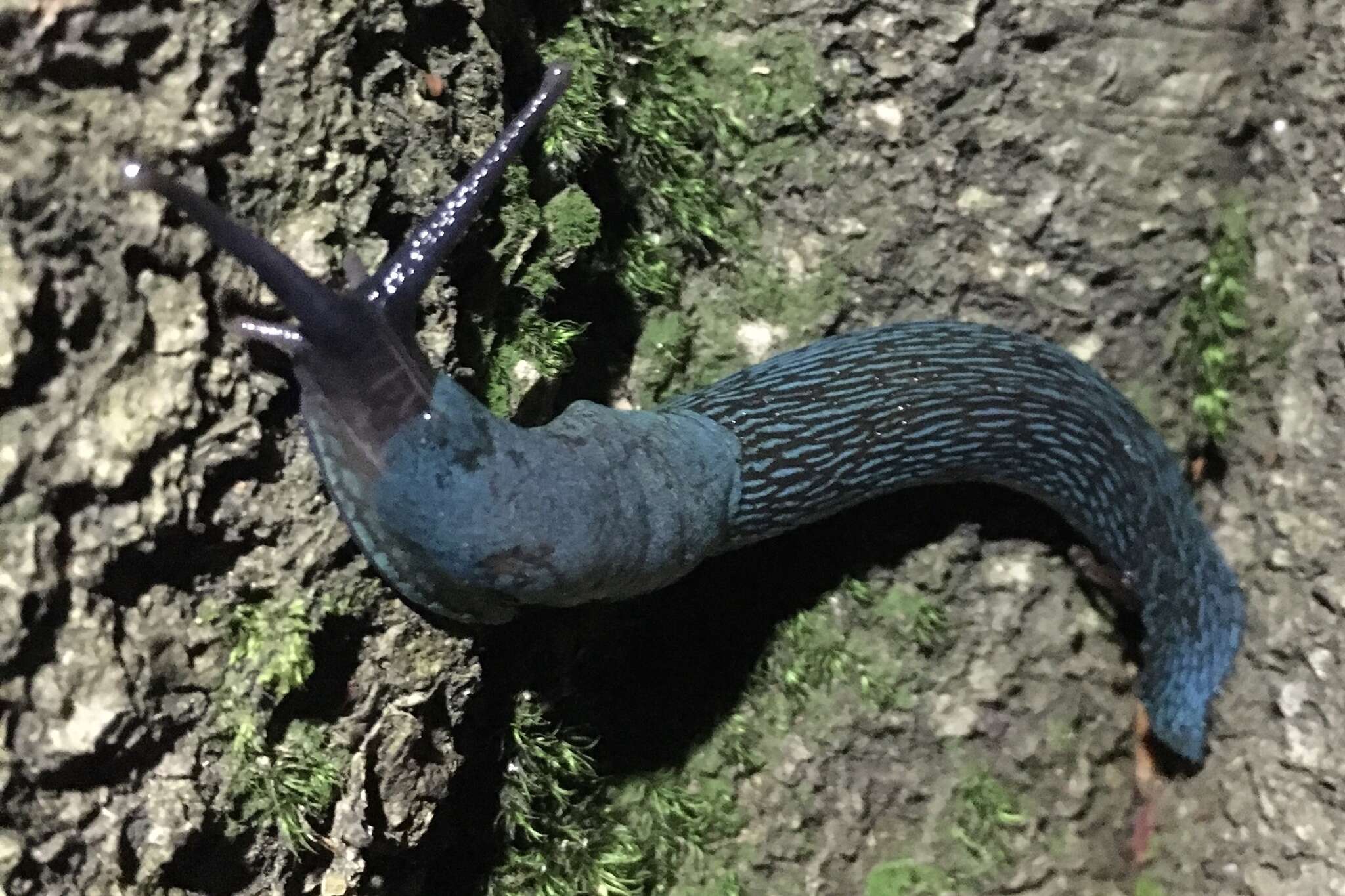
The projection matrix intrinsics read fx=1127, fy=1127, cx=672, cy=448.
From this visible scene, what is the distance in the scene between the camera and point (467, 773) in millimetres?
2627

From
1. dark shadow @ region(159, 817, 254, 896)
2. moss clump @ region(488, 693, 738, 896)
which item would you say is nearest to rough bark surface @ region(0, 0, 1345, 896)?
dark shadow @ region(159, 817, 254, 896)

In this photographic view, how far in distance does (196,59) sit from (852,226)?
1.63 meters

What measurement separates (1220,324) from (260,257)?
2.52m

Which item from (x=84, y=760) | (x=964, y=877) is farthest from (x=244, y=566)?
(x=964, y=877)

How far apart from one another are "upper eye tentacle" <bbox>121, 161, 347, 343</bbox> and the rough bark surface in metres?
0.13

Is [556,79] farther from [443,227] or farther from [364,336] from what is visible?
[364,336]

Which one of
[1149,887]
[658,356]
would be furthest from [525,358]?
[1149,887]

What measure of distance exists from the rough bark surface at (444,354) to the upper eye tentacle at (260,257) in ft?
0.44

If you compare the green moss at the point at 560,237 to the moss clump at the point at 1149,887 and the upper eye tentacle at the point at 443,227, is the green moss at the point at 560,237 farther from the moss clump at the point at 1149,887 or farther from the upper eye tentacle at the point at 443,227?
the moss clump at the point at 1149,887

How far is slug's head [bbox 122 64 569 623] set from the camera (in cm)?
188

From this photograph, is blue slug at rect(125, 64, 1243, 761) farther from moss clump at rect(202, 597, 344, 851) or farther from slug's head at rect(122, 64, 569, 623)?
moss clump at rect(202, 597, 344, 851)

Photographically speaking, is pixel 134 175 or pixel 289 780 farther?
pixel 289 780

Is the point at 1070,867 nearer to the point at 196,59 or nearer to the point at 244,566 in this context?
the point at 244,566

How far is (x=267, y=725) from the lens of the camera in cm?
216
